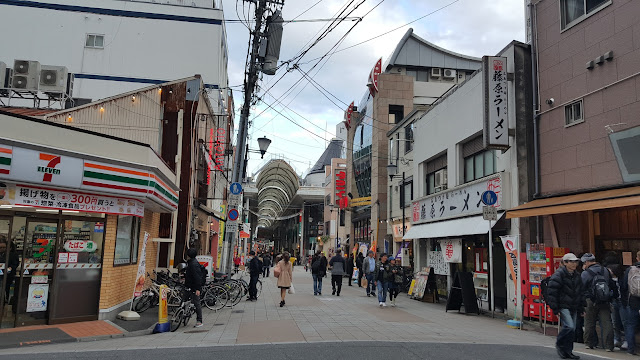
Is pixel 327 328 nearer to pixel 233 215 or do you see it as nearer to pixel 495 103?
pixel 233 215

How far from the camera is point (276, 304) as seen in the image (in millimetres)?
15023

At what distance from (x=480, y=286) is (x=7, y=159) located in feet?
43.4

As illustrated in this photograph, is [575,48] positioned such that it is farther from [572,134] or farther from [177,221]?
[177,221]

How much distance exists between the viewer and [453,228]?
16.1 m

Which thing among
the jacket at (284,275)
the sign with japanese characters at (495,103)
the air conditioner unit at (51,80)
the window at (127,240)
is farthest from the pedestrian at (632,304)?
the air conditioner unit at (51,80)

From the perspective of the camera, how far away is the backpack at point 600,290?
8469mm

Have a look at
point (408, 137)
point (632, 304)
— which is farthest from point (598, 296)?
point (408, 137)

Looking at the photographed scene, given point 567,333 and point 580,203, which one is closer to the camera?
point 567,333

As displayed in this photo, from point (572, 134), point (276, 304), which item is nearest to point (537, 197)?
point (572, 134)

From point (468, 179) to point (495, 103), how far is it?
4325 millimetres

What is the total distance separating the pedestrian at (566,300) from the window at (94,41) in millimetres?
27508

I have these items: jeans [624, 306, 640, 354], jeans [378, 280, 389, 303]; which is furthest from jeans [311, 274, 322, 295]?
jeans [624, 306, 640, 354]

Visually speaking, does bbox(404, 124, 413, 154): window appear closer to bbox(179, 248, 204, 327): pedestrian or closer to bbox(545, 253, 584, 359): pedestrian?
bbox(179, 248, 204, 327): pedestrian

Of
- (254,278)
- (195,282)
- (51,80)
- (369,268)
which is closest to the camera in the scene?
(195,282)
